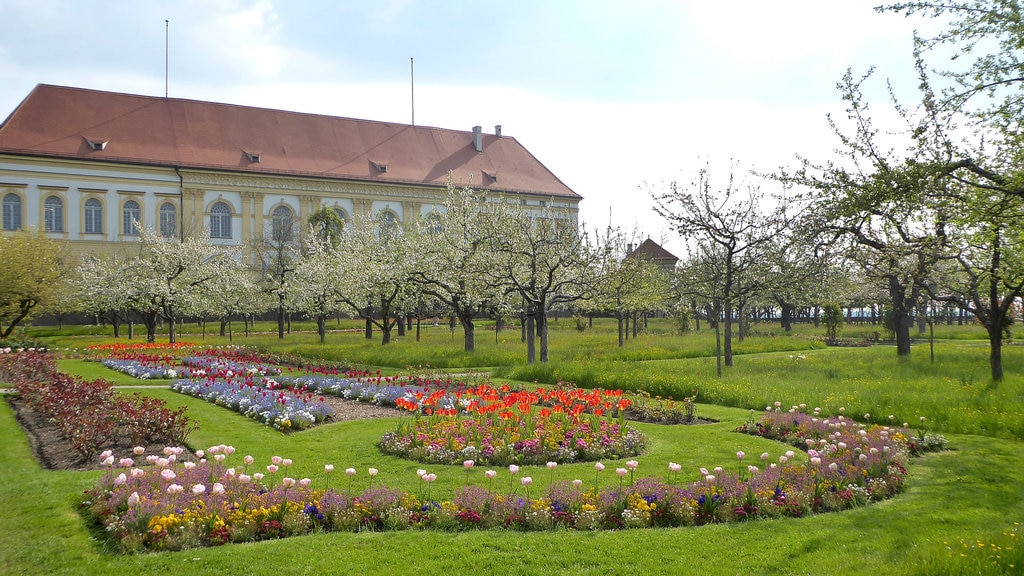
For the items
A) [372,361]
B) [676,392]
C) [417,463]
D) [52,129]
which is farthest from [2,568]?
[52,129]

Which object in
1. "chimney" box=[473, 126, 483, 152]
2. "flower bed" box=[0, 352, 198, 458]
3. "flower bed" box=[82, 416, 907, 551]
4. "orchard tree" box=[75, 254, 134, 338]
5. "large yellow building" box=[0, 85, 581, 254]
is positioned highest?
"chimney" box=[473, 126, 483, 152]

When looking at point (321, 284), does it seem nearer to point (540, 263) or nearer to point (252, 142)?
point (540, 263)

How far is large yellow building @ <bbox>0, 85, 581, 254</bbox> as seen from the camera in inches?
2112

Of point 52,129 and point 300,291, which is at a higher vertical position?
point 52,129

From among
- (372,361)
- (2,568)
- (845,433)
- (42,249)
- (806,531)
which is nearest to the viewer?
(2,568)

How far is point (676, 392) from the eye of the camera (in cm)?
1501

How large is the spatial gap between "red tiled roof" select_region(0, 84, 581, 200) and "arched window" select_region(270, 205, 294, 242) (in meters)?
3.55

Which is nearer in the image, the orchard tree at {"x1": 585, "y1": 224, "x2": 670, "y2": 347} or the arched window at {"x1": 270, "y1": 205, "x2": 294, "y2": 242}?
the orchard tree at {"x1": 585, "y1": 224, "x2": 670, "y2": 347}

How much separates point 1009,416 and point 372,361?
17.9 metres

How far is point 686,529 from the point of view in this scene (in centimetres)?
672

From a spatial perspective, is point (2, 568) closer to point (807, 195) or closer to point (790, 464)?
point (790, 464)

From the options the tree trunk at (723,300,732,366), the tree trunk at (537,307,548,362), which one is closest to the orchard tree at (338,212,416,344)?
the tree trunk at (537,307,548,362)

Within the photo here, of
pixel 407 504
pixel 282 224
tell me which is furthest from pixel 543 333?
pixel 282 224

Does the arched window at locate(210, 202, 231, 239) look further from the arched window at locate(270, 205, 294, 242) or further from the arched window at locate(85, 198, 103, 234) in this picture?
the arched window at locate(85, 198, 103, 234)
